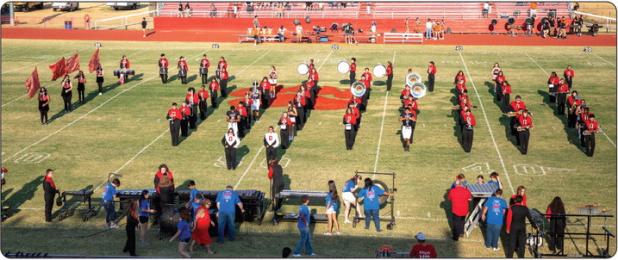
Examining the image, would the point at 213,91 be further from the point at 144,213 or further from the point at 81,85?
the point at 144,213

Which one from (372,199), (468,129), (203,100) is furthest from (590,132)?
(203,100)

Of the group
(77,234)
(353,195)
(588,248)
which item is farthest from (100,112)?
(588,248)

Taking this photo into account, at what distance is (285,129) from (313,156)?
123 centimetres

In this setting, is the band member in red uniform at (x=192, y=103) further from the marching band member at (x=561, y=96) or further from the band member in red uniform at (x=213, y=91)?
the marching band member at (x=561, y=96)

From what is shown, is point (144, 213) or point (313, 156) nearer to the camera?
point (144, 213)

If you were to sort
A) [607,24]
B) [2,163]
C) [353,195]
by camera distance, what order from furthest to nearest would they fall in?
[607,24] → [2,163] → [353,195]

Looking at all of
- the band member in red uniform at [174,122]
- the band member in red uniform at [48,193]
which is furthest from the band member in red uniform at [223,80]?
the band member in red uniform at [48,193]

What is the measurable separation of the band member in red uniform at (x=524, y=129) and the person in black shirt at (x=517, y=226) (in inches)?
319

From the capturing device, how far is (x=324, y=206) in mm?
19078

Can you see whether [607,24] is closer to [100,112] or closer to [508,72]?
[508,72]

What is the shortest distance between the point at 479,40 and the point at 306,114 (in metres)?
26.2

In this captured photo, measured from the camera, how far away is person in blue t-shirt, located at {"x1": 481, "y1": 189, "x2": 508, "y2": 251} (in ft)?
51.7

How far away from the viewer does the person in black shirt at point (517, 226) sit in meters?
15.2

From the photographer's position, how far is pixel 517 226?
1525 centimetres
